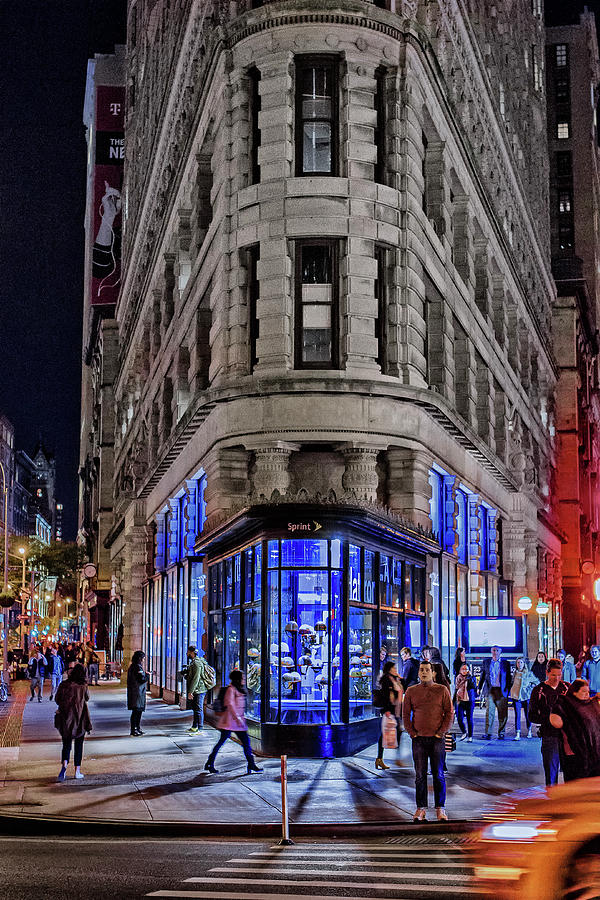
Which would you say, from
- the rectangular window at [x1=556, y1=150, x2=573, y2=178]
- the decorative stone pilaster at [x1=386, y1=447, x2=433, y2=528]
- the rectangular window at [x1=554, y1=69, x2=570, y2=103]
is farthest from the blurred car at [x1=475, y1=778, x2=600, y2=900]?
the rectangular window at [x1=554, y1=69, x2=570, y2=103]

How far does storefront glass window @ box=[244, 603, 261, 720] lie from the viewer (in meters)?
23.6

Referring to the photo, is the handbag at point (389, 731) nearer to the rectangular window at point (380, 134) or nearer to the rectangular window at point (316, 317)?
the rectangular window at point (316, 317)

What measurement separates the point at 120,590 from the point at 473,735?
3998 centimetres

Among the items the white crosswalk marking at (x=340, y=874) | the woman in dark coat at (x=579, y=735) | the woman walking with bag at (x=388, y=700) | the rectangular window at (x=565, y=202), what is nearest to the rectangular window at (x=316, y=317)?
the woman walking with bag at (x=388, y=700)

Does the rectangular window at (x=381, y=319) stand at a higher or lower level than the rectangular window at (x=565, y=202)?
lower

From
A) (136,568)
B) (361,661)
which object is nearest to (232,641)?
(361,661)

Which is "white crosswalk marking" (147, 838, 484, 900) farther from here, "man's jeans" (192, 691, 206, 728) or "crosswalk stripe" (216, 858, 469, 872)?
"man's jeans" (192, 691, 206, 728)

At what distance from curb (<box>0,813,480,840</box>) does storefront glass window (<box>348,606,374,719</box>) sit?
7.87 m

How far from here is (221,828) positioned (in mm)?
14797

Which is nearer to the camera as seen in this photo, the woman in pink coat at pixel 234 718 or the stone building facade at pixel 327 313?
the woman in pink coat at pixel 234 718

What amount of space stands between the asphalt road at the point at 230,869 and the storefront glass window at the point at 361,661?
8.68 m

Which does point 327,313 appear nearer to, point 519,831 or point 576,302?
point 519,831

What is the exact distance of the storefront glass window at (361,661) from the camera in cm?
2295

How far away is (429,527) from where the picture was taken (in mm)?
30781
